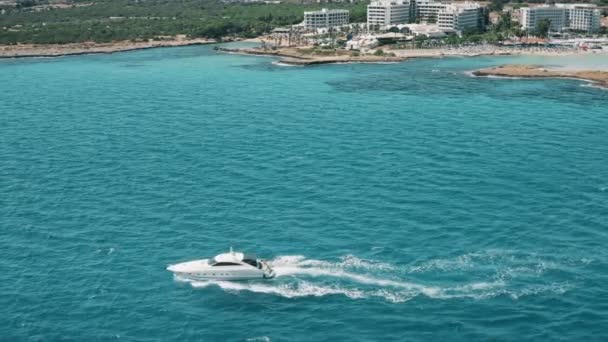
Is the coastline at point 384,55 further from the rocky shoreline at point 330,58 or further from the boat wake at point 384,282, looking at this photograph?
the boat wake at point 384,282

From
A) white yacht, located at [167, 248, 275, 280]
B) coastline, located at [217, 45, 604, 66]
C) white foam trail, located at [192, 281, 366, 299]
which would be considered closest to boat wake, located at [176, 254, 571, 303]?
white foam trail, located at [192, 281, 366, 299]

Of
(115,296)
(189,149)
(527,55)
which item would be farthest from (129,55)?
(115,296)

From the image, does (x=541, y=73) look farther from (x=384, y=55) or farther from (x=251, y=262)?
(x=251, y=262)

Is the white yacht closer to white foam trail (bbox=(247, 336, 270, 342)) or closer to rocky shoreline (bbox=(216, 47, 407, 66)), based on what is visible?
white foam trail (bbox=(247, 336, 270, 342))

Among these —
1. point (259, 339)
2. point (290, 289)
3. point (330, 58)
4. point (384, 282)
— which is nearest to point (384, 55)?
point (330, 58)

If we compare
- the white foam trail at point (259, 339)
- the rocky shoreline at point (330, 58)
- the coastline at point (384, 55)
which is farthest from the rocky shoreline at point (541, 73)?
the white foam trail at point (259, 339)
